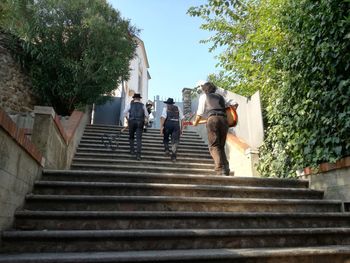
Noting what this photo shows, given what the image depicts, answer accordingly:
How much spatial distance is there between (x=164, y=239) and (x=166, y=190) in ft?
3.43

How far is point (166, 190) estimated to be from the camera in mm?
4125

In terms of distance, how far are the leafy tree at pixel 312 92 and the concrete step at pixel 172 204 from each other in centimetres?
82

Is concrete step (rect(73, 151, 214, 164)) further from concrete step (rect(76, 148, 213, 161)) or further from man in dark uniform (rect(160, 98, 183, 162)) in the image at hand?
man in dark uniform (rect(160, 98, 183, 162))

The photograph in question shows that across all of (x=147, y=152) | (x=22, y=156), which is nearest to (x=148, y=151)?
(x=147, y=152)

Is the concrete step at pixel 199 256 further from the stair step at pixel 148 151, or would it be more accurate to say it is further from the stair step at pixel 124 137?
the stair step at pixel 124 137

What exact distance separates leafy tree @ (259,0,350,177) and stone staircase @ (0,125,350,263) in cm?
69

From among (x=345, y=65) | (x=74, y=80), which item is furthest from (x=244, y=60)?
(x=74, y=80)

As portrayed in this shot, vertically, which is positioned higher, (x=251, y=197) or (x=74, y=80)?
(x=74, y=80)

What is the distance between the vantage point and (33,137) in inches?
171

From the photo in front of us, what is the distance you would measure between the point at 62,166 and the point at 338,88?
4.62 meters

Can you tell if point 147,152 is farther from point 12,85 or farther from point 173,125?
point 12,85

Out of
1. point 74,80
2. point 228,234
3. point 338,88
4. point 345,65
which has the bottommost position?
point 228,234

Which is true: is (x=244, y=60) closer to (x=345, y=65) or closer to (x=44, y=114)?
(x=345, y=65)

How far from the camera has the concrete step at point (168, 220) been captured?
3211 mm
